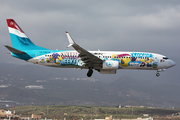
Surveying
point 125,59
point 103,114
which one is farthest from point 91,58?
point 103,114

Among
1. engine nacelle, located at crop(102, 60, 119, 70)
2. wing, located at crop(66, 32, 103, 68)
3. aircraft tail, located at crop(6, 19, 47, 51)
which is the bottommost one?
engine nacelle, located at crop(102, 60, 119, 70)

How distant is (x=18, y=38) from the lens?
55594 mm

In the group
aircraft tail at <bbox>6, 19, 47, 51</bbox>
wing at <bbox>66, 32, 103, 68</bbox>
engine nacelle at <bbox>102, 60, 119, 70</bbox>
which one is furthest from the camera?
aircraft tail at <bbox>6, 19, 47, 51</bbox>

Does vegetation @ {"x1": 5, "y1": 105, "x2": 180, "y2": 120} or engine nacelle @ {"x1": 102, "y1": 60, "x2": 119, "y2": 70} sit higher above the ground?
engine nacelle @ {"x1": 102, "y1": 60, "x2": 119, "y2": 70}

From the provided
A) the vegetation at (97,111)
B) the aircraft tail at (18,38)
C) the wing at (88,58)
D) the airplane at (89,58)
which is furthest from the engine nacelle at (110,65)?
the vegetation at (97,111)

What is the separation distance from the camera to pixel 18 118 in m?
100

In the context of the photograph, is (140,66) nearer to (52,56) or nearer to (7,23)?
(52,56)

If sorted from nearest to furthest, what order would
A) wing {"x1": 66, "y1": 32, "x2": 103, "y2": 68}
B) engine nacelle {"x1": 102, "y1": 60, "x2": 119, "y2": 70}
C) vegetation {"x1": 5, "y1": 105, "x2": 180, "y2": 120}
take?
wing {"x1": 66, "y1": 32, "x2": 103, "y2": 68}
engine nacelle {"x1": 102, "y1": 60, "x2": 119, "y2": 70}
vegetation {"x1": 5, "y1": 105, "x2": 180, "y2": 120}

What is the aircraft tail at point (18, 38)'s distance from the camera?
2154 inches

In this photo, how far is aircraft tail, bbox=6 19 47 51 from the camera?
5472 centimetres

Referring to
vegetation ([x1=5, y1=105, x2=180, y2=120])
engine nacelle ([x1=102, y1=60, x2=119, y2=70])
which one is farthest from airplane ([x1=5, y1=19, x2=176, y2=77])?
vegetation ([x1=5, y1=105, x2=180, y2=120])

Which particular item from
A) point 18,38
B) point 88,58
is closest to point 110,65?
point 88,58

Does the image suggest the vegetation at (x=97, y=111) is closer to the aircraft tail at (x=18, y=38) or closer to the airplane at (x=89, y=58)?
the airplane at (x=89, y=58)

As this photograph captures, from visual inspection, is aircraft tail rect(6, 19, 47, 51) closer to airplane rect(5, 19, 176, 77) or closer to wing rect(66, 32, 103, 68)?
airplane rect(5, 19, 176, 77)
